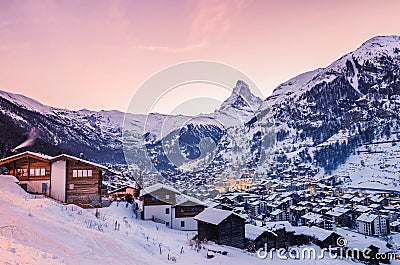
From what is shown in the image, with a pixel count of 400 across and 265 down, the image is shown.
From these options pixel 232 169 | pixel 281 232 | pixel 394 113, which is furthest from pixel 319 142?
pixel 281 232

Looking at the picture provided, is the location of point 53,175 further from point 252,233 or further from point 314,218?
point 314,218

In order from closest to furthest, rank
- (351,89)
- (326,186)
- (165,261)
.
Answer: (165,261)
(326,186)
(351,89)

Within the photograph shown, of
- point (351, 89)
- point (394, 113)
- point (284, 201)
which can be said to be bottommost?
point (284, 201)

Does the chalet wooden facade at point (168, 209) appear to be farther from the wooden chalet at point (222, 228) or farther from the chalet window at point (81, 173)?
the chalet window at point (81, 173)

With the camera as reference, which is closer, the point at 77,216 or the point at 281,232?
the point at 77,216

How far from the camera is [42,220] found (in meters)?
8.52

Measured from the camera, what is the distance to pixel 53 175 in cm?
2369

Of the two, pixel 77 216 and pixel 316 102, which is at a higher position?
pixel 316 102

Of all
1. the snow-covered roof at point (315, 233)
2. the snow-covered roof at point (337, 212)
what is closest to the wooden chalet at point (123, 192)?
the snow-covered roof at point (315, 233)

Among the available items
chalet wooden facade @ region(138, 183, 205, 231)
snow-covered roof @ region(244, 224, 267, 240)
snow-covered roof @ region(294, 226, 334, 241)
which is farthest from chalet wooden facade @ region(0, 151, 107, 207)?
snow-covered roof @ region(294, 226, 334, 241)

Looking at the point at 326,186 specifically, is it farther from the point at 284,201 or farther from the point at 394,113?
the point at 394,113

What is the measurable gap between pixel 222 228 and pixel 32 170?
14184 millimetres

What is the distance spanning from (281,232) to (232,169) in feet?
386

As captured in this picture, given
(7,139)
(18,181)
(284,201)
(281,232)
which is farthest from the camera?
(284,201)
